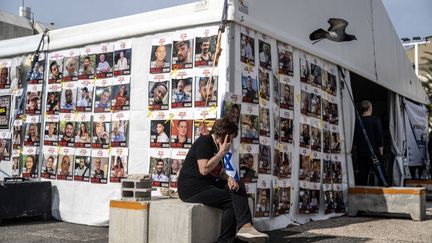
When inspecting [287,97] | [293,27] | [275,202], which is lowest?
[275,202]

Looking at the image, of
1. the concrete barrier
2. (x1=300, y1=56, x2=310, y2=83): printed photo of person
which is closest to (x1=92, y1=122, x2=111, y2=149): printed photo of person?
(x1=300, y1=56, x2=310, y2=83): printed photo of person

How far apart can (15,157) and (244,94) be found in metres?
4.20

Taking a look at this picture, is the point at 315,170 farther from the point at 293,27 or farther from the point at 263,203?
the point at 293,27

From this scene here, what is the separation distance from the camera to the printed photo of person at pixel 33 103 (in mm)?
7781

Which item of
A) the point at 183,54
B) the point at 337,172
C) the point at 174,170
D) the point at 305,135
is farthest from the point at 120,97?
the point at 337,172

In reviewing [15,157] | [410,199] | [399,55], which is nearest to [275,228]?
[410,199]

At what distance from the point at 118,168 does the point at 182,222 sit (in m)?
2.25

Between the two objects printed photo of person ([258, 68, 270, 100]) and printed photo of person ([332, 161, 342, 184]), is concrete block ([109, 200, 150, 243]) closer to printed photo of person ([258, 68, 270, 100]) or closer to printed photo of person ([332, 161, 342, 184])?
printed photo of person ([258, 68, 270, 100])

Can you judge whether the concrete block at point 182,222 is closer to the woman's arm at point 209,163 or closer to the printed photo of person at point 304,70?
the woman's arm at point 209,163

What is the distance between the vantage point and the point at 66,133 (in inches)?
291

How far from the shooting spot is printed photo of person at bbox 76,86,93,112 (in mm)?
7168

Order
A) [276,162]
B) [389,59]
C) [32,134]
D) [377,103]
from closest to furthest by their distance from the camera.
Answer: [276,162] < [32,134] < [389,59] < [377,103]

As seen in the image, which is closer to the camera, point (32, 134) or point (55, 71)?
point (55, 71)

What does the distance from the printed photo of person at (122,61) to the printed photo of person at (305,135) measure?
2.72 metres
